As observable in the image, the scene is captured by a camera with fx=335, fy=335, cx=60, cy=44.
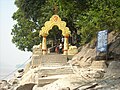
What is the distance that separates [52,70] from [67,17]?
868 centimetres

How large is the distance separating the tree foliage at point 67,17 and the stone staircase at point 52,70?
2.28 m

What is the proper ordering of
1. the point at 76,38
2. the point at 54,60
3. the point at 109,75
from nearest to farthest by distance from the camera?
the point at 109,75 < the point at 54,60 < the point at 76,38

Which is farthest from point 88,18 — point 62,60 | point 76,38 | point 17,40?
point 17,40

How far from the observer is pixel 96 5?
54.2 ft

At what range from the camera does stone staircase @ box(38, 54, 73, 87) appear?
53.5ft

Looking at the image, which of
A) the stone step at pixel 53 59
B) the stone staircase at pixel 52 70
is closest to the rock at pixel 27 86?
the stone staircase at pixel 52 70

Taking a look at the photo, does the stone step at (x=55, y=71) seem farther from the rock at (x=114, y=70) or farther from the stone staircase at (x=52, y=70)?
the rock at (x=114, y=70)

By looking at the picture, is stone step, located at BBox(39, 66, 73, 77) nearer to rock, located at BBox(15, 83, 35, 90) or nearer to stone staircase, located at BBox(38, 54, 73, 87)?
stone staircase, located at BBox(38, 54, 73, 87)

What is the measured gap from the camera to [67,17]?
2647cm

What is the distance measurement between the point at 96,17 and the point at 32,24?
1696 centimetres

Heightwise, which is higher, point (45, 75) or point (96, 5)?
point (96, 5)

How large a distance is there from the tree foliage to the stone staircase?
228 centimetres

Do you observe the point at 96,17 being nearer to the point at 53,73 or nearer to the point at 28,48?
the point at 53,73

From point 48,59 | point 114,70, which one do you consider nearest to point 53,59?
point 48,59
